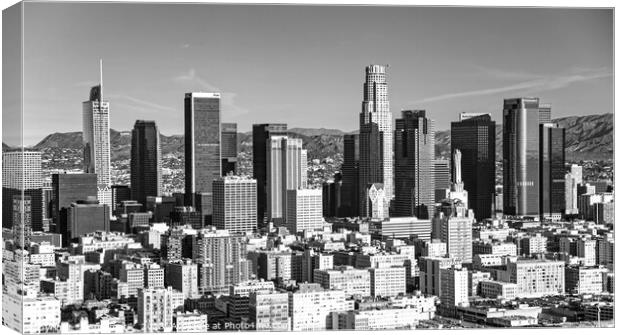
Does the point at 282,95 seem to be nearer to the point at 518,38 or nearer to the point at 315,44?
the point at 315,44

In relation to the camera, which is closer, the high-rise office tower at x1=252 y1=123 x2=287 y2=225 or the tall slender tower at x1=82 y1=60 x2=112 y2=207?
the tall slender tower at x1=82 y1=60 x2=112 y2=207

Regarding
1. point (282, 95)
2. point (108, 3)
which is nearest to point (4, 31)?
point (108, 3)

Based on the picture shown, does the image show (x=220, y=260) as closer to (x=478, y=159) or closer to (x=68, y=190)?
(x=68, y=190)

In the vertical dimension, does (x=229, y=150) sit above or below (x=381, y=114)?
below

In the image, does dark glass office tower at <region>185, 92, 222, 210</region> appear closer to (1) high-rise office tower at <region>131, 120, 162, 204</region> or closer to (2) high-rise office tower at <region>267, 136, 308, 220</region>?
(1) high-rise office tower at <region>131, 120, 162, 204</region>

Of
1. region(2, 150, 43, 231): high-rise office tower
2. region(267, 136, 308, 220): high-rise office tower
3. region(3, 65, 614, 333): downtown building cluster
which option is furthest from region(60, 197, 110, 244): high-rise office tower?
region(267, 136, 308, 220): high-rise office tower

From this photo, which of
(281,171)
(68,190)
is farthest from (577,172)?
(68,190)

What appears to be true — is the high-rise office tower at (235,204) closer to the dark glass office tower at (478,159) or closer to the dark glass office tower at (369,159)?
the dark glass office tower at (369,159)
